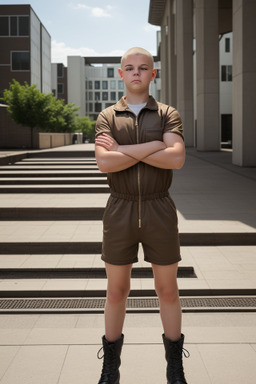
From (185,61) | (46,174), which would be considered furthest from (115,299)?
(185,61)

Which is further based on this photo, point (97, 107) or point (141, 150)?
point (97, 107)

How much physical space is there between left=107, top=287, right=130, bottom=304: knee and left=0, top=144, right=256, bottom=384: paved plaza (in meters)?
0.58

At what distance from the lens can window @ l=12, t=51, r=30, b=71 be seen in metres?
58.4

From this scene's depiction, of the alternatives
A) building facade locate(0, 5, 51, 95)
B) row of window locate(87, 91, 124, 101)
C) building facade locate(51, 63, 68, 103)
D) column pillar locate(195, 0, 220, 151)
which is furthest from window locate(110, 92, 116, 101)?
column pillar locate(195, 0, 220, 151)

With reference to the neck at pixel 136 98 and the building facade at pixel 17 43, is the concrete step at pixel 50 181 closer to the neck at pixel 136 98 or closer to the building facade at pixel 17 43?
the neck at pixel 136 98

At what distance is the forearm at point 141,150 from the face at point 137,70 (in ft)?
1.27

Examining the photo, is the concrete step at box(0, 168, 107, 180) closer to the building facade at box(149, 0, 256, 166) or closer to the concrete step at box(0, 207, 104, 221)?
the concrete step at box(0, 207, 104, 221)

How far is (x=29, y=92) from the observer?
31.9 meters

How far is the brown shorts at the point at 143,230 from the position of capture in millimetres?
2955

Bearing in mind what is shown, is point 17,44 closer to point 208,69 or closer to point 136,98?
point 208,69

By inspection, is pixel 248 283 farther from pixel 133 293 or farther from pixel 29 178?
pixel 29 178

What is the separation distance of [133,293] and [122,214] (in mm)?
2347

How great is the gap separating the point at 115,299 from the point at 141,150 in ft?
3.25

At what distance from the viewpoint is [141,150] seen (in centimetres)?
286
